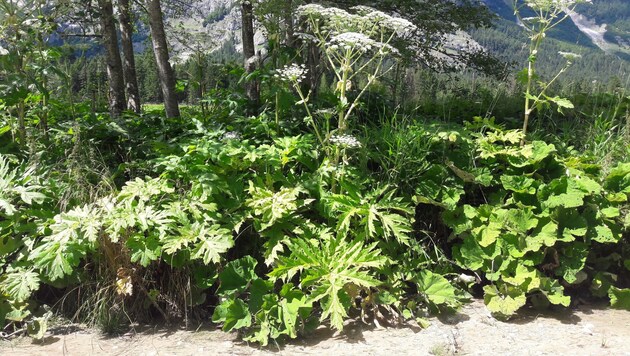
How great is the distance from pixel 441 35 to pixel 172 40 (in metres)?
6.42

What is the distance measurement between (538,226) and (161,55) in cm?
512

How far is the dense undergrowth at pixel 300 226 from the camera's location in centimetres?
407

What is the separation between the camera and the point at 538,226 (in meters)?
4.54

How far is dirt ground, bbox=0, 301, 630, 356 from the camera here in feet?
12.7

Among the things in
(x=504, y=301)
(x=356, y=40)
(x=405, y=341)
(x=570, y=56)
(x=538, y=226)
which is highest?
(x=356, y=40)

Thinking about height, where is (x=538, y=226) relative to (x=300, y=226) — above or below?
below

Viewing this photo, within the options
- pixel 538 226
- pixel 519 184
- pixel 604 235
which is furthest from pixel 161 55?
pixel 604 235

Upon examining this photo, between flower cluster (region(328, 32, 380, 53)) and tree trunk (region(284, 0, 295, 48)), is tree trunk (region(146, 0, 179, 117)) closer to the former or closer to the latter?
tree trunk (region(284, 0, 295, 48))

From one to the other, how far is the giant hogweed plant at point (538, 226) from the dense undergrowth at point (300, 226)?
0.6 inches

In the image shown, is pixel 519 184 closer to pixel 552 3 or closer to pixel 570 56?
pixel 570 56

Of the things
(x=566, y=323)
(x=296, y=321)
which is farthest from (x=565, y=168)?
(x=296, y=321)

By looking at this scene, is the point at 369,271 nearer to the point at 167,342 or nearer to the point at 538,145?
the point at 167,342

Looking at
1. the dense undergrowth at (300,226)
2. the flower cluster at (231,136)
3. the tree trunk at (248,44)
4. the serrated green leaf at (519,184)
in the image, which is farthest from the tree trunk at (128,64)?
the serrated green leaf at (519,184)

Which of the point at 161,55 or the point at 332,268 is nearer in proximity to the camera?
the point at 332,268
